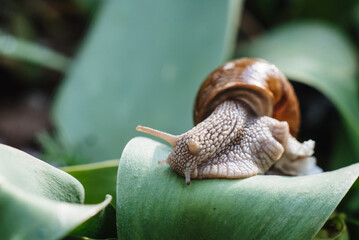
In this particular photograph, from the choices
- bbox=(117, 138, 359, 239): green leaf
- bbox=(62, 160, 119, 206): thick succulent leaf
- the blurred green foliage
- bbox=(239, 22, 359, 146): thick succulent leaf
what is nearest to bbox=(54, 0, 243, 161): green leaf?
the blurred green foliage

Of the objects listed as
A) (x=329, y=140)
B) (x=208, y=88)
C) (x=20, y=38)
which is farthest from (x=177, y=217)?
(x=20, y=38)

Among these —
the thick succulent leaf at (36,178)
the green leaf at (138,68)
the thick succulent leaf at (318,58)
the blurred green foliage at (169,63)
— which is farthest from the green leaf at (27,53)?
the thick succulent leaf at (36,178)

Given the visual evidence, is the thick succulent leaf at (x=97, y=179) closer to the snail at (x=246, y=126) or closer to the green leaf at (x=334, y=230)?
the snail at (x=246, y=126)

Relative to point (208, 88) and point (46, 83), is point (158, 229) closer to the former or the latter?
point (208, 88)

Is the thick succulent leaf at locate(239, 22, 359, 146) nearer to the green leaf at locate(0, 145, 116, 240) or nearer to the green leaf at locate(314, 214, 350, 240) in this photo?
the green leaf at locate(314, 214, 350, 240)

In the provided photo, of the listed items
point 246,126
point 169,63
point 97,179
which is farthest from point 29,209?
point 169,63
